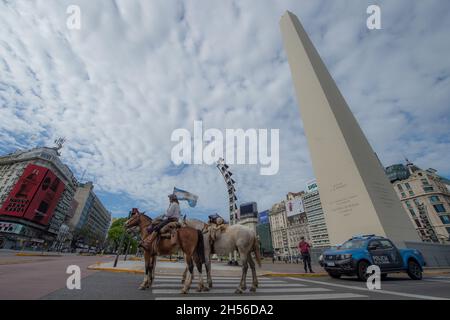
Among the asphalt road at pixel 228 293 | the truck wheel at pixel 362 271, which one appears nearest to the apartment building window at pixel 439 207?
the truck wheel at pixel 362 271

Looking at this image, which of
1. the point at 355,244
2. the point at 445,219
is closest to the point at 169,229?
the point at 355,244

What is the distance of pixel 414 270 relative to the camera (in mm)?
9461

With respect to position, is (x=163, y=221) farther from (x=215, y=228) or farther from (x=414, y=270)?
(x=414, y=270)

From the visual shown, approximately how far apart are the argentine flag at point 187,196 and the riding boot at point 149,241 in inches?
1296

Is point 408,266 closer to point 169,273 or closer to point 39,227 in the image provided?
point 169,273

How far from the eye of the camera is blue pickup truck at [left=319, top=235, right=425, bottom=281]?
8453 mm

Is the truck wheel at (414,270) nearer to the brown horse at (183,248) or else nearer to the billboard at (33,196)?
the brown horse at (183,248)

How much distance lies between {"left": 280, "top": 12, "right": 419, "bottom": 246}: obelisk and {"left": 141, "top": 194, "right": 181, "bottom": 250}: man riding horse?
1434 centimetres

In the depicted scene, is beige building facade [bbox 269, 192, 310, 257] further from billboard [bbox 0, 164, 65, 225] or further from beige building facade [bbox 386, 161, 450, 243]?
billboard [bbox 0, 164, 65, 225]

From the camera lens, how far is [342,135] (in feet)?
58.2

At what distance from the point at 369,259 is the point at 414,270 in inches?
116

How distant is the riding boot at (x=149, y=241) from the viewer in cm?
572
